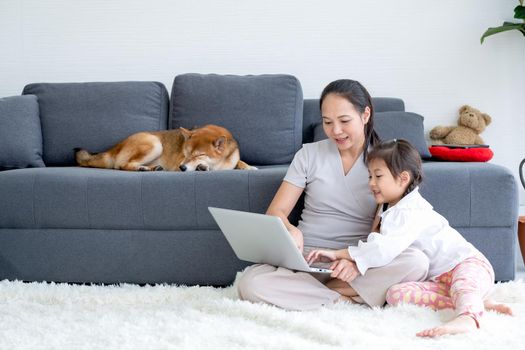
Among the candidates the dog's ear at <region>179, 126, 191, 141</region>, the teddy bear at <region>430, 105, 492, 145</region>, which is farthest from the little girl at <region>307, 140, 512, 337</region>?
the teddy bear at <region>430, 105, 492, 145</region>

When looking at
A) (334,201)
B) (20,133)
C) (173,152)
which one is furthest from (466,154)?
(20,133)

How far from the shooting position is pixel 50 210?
2732 millimetres

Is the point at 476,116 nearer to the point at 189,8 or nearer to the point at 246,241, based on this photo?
the point at 189,8

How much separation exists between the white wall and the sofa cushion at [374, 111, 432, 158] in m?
0.57

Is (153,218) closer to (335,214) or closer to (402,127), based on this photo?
(335,214)

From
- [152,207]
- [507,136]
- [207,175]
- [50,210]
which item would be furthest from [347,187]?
[507,136]

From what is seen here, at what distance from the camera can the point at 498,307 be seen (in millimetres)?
2076

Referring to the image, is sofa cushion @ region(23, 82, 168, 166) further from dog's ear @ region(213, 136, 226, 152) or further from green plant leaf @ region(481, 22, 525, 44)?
green plant leaf @ region(481, 22, 525, 44)

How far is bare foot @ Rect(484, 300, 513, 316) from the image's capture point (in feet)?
6.74

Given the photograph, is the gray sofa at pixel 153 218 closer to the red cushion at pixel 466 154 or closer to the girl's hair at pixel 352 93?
the red cushion at pixel 466 154

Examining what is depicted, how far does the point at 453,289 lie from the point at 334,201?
533 millimetres

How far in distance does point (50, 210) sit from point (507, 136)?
→ 8.70 feet

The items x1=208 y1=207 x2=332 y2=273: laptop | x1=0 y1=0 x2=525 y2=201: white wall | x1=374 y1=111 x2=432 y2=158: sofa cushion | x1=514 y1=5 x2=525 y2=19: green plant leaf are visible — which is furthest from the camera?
x1=0 y1=0 x2=525 y2=201: white wall

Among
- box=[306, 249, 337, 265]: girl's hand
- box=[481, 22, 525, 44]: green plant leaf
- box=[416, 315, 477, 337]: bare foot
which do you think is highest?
box=[481, 22, 525, 44]: green plant leaf
